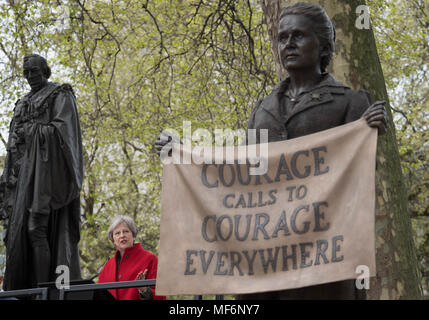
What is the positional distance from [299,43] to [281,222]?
906mm

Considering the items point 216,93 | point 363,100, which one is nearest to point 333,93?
point 363,100

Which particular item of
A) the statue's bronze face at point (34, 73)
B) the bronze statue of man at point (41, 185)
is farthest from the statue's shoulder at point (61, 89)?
the statue's bronze face at point (34, 73)

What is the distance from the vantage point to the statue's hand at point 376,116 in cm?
323

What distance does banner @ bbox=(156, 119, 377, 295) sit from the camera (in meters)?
3.17

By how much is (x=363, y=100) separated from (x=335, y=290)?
0.94m

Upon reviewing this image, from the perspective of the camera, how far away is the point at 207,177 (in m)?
3.65

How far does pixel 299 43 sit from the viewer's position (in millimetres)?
3447

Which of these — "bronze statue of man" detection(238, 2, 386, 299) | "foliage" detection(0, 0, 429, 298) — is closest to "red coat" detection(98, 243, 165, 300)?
"bronze statue of man" detection(238, 2, 386, 299)

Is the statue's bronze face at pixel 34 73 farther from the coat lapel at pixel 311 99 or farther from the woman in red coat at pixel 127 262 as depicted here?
the coat lapel at pixel 311 99

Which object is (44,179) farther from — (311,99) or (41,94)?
(311,99)

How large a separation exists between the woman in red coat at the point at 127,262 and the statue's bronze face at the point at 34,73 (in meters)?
1.73

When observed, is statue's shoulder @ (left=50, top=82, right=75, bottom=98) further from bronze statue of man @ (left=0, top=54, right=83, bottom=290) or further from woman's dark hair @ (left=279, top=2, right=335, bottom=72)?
woman's dark hair @ (left=279, top=2, right=335, bottom=72)
